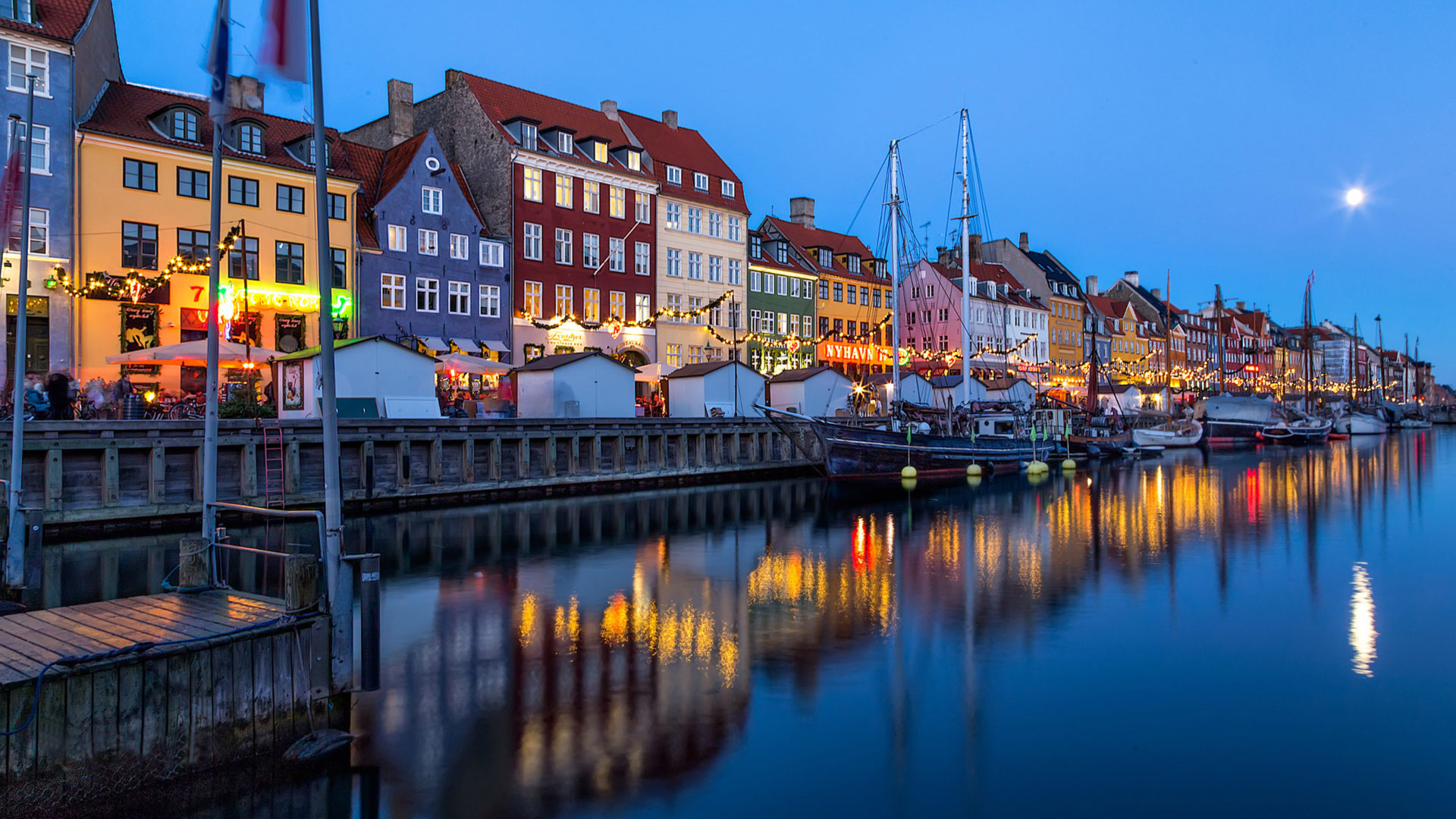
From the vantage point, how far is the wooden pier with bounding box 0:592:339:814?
24.2 feet

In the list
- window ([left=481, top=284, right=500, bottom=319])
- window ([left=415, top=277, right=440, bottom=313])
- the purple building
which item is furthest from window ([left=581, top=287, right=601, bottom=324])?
window ([left=415, top=277, right=440, bottom=313])

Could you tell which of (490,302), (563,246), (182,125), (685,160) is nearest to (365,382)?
(182,125)

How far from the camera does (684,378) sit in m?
45.8

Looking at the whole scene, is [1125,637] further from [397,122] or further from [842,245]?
[842,245]

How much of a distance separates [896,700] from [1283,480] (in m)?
42.3

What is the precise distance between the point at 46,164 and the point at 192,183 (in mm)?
5217

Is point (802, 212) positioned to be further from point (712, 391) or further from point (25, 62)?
point (25, 62)

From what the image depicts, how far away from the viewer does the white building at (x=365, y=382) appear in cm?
3123

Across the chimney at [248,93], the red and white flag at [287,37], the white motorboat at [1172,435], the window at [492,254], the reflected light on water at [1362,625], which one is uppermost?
the chimney at [248,93]

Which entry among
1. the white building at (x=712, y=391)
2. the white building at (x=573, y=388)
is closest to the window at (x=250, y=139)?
the white building at (x=573, y=388)

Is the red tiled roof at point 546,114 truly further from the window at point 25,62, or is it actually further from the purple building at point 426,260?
the window at point 25,62

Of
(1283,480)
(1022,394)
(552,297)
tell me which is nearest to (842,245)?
(1022,394)

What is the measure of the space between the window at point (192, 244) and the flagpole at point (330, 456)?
32030 millimetres

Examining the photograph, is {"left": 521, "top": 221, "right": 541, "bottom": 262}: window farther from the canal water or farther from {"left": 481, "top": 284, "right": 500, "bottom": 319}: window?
the canal water
